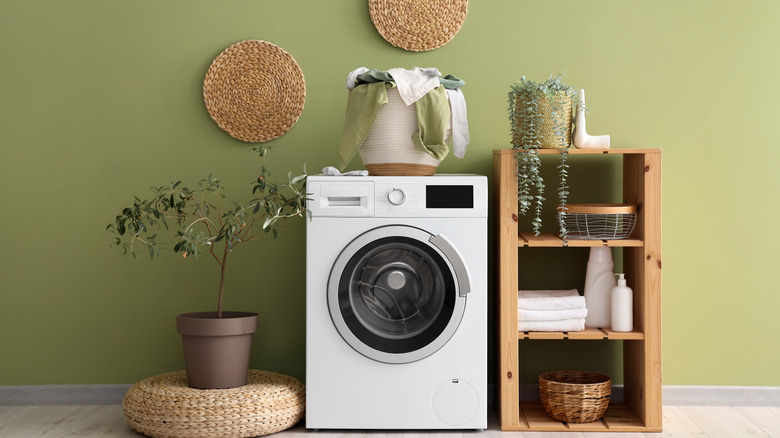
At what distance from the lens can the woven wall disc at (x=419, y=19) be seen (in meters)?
3.02

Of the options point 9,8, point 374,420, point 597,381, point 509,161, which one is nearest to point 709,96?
point 509,161

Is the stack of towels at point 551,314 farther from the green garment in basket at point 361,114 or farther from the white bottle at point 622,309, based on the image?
the green garment in basket at point 361,114

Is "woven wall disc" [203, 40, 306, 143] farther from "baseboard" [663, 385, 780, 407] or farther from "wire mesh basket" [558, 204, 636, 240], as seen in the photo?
"baseboard" [663, 385, 780, 407]

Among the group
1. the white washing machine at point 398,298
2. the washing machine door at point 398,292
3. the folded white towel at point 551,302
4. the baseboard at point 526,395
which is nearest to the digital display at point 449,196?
the white washing machine at point 398,298

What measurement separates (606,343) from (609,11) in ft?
4.41

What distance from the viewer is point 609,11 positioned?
3033 mm

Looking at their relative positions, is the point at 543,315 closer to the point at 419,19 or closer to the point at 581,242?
the point at 581,242

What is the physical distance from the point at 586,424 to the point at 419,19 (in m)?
1.68

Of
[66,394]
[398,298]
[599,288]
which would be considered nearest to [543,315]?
[599,288]

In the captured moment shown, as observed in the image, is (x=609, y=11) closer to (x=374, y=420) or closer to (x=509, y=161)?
(x=509, y=161)

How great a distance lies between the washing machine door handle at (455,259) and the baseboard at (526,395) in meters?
0.68

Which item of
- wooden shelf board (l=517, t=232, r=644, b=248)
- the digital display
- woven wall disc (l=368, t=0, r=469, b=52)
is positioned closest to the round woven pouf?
the digital display

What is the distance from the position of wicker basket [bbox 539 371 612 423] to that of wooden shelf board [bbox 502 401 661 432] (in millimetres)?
27

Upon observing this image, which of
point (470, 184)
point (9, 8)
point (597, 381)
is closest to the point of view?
point (470, 184)
